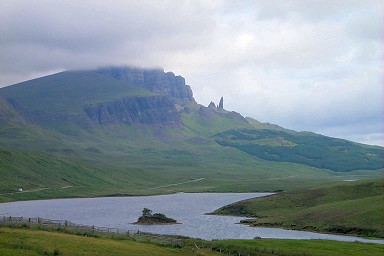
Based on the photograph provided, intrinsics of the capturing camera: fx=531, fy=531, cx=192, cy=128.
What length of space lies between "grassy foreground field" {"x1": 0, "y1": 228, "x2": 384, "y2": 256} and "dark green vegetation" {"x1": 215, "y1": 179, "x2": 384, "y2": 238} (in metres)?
29.6

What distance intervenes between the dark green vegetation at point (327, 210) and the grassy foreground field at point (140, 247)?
2965 cm

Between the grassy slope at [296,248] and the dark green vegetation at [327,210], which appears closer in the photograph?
the grassy slope at [296,248]

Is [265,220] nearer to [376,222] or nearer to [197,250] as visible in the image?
[376,222]

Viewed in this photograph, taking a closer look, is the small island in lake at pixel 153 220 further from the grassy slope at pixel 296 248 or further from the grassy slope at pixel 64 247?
the grassy slope at pixel 64 247

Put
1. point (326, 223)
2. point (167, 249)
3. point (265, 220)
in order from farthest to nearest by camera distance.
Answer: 1. point (265, 220)
2. point (326, 223)
3. point (167, 249)

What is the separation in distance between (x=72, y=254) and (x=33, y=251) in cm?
420

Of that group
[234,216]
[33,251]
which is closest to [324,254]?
[33,251]

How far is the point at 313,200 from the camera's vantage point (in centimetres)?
16638

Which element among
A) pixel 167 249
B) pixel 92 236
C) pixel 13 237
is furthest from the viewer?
pixel 92 236

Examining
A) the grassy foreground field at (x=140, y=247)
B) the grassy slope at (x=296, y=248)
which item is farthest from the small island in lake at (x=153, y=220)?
the grassy slope at (x=296, y=248)

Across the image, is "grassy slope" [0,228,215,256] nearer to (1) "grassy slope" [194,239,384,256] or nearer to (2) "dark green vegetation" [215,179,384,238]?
(1) "grassy slope" [194,239,384,256]

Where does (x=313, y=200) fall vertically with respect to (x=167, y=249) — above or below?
above

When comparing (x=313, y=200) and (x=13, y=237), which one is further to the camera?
(x=313, y=200)

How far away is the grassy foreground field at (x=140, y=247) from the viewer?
198ft
